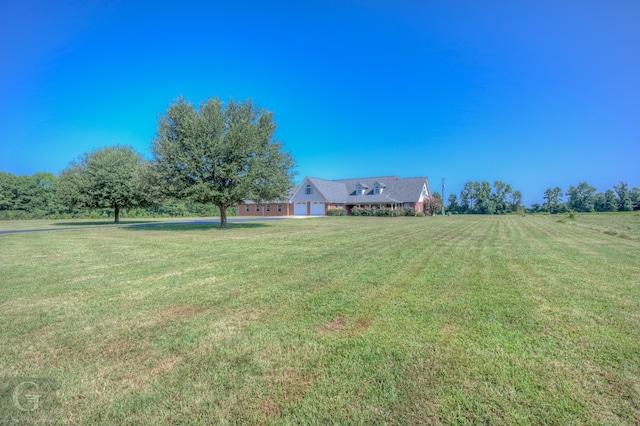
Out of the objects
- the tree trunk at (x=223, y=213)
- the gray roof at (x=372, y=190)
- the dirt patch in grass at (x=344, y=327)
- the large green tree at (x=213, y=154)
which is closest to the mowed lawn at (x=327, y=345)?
the dirt patch in grass at (x=344, y=327)

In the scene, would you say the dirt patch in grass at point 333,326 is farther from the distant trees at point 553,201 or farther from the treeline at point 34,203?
the distant trees at point 553,201

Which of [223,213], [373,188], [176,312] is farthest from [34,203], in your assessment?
[176,312]

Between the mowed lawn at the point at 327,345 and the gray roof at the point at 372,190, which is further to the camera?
the gray roof at the point at 372,190

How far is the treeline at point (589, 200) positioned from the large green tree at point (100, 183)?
80.8 metres

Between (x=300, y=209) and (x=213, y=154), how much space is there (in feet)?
97.9

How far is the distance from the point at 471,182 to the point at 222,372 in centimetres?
7737

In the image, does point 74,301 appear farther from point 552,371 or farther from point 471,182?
point 471,182

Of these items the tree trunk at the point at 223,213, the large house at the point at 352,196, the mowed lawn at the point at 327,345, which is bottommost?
the mowed lawn at the point at 327,345

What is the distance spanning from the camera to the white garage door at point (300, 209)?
153 feet

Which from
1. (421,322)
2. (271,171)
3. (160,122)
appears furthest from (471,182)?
(421,322)

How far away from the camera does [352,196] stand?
48.3 metres

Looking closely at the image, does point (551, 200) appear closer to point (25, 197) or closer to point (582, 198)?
point (582, 198)

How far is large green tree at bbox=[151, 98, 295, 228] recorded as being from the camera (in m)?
17.4

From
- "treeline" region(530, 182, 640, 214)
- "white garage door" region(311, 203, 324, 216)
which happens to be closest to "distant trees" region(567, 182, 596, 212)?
"treeline" region(530, 182, 640, 214)
